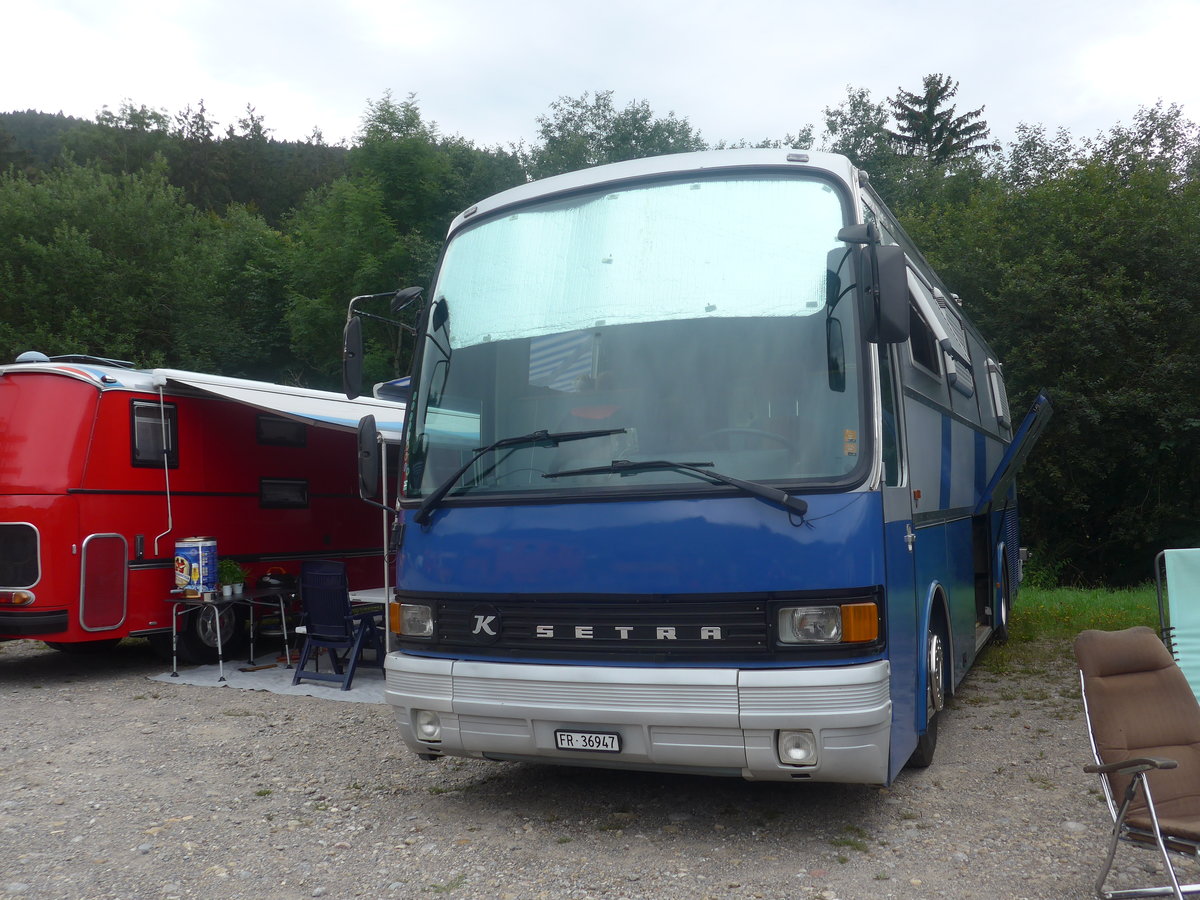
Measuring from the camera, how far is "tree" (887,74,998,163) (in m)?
48.2

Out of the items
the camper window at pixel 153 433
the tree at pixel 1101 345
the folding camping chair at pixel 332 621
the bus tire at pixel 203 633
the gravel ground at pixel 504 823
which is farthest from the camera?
the tree at pixel 1101 345

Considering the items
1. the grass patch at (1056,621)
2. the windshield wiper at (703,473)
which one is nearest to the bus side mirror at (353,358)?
the windshield wiper at (703,473)

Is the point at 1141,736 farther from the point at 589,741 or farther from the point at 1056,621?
the point at 1056,621

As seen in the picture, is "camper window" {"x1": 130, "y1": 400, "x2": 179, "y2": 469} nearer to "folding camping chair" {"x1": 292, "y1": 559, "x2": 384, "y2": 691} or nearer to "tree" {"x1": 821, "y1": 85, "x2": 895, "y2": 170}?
"folding camping chair" {"x1": 292, "y1": 559, "x2": 384, "y2": 691}

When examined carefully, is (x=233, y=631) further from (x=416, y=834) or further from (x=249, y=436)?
(x=416, y=834)

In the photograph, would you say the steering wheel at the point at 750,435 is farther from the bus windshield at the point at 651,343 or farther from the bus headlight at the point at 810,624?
the bus headlight at the point at 810,624

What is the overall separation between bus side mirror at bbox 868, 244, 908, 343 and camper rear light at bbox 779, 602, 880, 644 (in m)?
1.11

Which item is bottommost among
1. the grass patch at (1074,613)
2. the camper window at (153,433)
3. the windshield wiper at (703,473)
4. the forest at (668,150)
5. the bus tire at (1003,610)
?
the grass patch at (1074,613)

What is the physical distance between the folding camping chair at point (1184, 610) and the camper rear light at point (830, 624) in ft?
6.18

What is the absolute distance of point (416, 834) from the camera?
4973 millimetres

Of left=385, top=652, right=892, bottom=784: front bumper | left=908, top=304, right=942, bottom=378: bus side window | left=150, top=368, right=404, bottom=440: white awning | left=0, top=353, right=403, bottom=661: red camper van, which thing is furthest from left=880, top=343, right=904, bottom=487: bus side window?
left=0, top=353, right=403, bottom=661: red camper van

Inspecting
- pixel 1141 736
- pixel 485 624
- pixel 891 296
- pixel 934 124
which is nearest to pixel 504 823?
pixel 485 624

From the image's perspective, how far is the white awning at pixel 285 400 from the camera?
966 cm

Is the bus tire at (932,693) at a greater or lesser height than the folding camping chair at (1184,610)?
lesser
